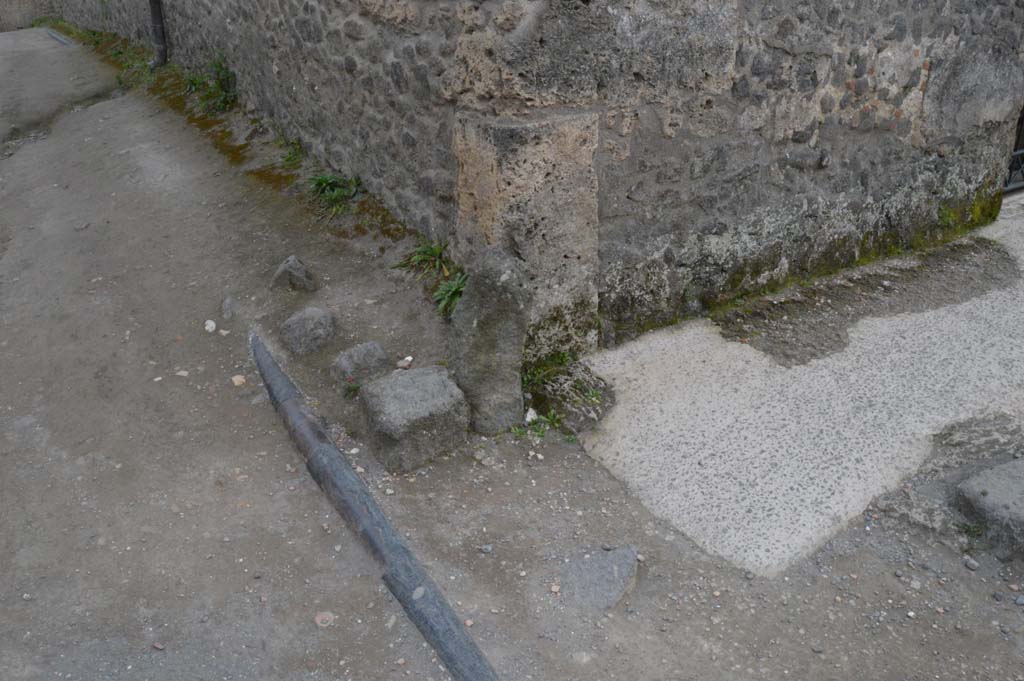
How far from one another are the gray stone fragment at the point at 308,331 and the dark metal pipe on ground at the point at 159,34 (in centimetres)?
573

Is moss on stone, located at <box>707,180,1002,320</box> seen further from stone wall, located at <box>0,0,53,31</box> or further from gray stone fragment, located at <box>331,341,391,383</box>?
stone wall, located at <box>0,0,53,31</box>

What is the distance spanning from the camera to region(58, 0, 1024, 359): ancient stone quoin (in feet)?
13.3

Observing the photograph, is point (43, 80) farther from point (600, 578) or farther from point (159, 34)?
point (600, 578)

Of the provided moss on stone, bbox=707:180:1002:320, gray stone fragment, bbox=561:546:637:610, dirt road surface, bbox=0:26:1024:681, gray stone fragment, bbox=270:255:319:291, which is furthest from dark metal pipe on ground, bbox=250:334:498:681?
moss on stone, bbox=707:180:1002:320

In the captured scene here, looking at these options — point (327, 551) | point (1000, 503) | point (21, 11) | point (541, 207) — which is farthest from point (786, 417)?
point (21, 11)

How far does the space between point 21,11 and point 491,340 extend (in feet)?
45.0

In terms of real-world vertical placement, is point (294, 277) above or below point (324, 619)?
above

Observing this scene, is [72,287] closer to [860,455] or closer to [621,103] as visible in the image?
[621,103]

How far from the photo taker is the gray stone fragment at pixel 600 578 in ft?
10.5

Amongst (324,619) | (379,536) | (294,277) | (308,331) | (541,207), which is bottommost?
(324,619)

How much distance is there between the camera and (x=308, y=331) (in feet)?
15.1

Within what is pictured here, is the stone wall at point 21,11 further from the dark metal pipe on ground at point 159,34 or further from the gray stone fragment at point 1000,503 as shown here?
the gray stone fragment at point 1000,503

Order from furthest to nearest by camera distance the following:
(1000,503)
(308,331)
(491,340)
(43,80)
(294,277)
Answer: (43,80) → (294,277) → (308,331) → (491,340) → (1000,503)

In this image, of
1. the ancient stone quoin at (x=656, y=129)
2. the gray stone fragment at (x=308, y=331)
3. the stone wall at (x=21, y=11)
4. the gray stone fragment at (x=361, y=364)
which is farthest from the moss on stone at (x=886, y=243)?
the stone wall at (x=21, y=11)
